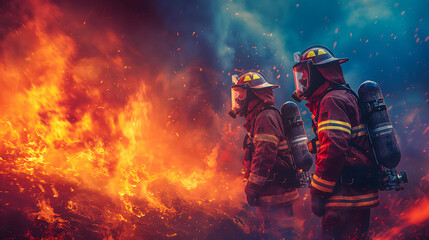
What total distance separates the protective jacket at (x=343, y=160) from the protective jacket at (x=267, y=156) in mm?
1135

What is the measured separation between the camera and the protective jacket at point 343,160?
2.74 meters

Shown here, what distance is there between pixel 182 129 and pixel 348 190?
11.4 m

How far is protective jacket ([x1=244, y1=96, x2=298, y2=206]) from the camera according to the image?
3.96 m

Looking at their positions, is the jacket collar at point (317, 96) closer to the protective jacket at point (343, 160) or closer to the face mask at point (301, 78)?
the face mask at point (301, 78)

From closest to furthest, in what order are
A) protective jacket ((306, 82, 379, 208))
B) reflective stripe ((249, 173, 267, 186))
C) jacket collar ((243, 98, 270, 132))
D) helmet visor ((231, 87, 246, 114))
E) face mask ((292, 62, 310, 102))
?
protective jacket ((306, 82, 379, 208)), face mask ((292, 62, 310, 102)), reflective stripe ((249, 173, 267, 186)), jacket collar ((243, 98, 270, 132)), helmet visor ((231, 87, 246, 114))

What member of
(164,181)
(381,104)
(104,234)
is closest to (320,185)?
(381,104)

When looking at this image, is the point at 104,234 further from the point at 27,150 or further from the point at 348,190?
the point at 27,150

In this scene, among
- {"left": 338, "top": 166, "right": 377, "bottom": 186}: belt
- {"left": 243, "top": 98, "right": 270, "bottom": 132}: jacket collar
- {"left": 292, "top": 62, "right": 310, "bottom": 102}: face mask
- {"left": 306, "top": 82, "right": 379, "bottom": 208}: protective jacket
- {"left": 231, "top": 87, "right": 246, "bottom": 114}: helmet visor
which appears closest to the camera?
{"left": 306, "top": 82, "right": 379, "bottom": 208}: protective jacket

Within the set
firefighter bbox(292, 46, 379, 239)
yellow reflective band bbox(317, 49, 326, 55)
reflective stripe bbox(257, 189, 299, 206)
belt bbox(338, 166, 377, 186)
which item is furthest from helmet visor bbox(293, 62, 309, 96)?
reflective stripe bbox(257, 189, 299, 206)

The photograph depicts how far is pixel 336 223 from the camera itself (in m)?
2.90

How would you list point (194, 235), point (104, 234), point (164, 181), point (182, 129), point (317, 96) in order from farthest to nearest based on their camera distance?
1. point (182, 129)
2. point (164, 181)
3. point (194, 235)
4. point (104, 234)
5. point (317, 96)

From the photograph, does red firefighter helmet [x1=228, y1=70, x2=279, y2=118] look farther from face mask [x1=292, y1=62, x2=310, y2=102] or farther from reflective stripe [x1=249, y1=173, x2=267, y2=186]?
reflective stripe [x1=249, y1=173, x2=267, y2=186]

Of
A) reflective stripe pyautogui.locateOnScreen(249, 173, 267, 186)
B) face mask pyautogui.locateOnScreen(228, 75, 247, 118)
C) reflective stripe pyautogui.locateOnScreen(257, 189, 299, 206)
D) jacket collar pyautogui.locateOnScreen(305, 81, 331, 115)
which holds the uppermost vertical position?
face mask pyautogui.locateOnScreen(228, 75, 247, 118)

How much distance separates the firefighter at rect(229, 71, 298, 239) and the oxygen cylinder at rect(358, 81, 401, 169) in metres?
1.59
